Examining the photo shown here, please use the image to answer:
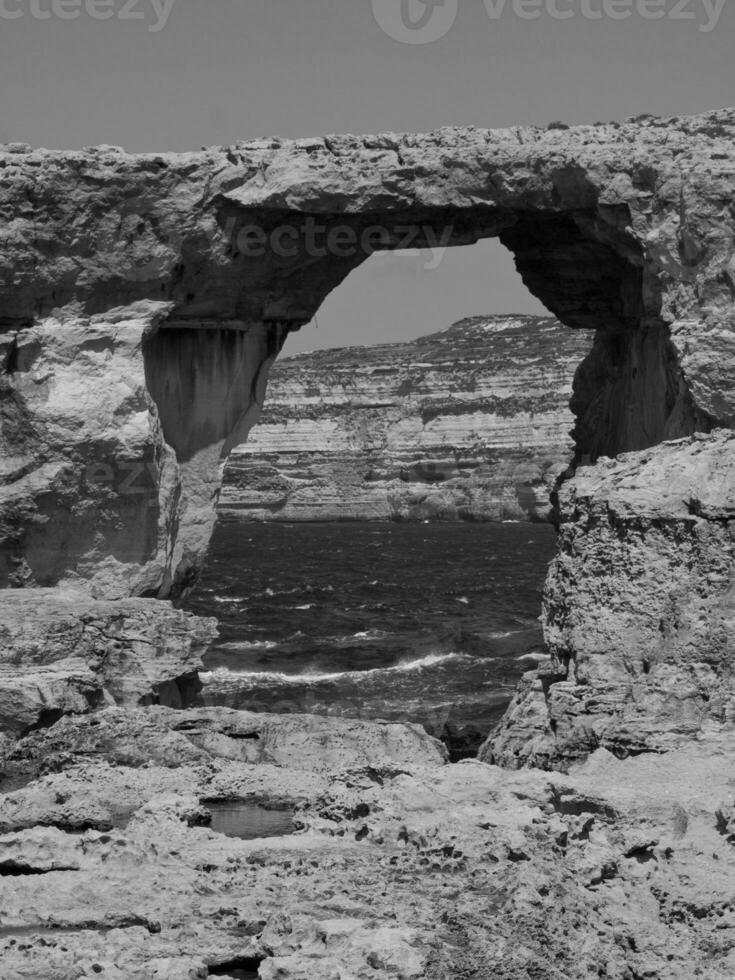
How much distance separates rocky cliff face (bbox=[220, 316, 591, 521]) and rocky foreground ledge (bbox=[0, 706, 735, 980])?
78.4 metres

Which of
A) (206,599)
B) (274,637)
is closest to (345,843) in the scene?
(274,637)

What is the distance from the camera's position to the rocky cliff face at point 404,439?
93.7 m

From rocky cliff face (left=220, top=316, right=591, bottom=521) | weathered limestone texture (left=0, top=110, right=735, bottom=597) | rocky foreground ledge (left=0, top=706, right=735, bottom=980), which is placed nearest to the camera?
rocky foreground ledge (left=0, top=706, right=735, bottom=980)

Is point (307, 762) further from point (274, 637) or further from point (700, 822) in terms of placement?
point (274, 637)

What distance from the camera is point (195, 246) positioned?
2100 centimetres

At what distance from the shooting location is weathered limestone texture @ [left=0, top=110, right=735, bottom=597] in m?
19.9

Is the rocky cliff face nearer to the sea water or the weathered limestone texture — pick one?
the sea water

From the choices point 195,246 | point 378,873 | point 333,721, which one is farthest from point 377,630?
point 378,873

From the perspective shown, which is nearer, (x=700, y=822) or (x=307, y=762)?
(x=700, y=822)

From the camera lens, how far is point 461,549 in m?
69.4

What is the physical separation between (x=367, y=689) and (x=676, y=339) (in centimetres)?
1074

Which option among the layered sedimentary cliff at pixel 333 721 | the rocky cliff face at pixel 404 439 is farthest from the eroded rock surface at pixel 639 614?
the rocky cliff face at pixel 404 439

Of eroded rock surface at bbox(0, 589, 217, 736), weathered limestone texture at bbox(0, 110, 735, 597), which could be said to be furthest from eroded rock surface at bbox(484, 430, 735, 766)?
eroded rock surface at bbox(0, 589, 217, 736)

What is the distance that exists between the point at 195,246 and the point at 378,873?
11.1 meters
